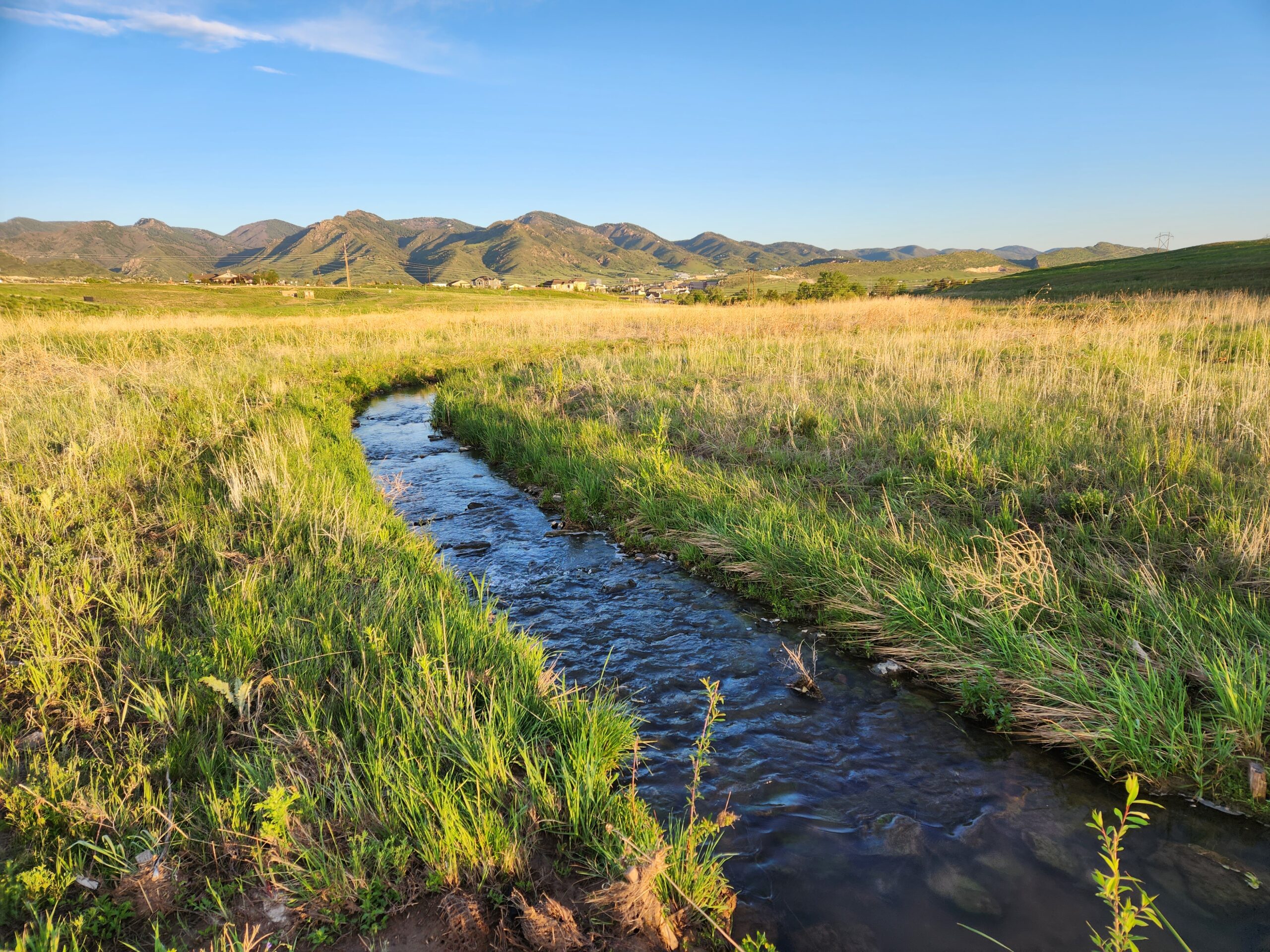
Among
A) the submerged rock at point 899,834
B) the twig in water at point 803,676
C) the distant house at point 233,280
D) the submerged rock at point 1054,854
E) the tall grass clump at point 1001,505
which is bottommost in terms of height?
the submerged rock at point 899,834

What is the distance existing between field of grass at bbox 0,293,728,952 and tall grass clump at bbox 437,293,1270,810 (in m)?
2.63

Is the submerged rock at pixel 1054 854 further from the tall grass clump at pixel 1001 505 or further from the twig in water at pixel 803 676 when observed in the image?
the twig in water at pixel 803 676

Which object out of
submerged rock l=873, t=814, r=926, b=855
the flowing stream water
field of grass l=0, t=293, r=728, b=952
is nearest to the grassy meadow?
field of grass l=0, t=293, r=728, b=952

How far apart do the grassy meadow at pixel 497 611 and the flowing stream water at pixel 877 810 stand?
0.29 meters

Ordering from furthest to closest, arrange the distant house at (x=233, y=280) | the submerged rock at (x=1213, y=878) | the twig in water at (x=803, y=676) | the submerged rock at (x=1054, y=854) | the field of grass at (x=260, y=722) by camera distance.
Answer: the distant house at (x=233, y=280)
the twig in water at (x=803, y=676)
the submerged rock at (x=1054, y=854)
the submerged rock at (x=1213, y=878)
the field of grass at (x=260, y=722)

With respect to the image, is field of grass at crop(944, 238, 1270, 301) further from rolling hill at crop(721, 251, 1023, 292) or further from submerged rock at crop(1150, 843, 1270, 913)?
rolling hill at crop(721, 251, 1023, 292)

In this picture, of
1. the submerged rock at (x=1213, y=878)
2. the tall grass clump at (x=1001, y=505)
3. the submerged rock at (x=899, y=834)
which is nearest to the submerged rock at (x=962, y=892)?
the submerged rock at (x=899, y=834)

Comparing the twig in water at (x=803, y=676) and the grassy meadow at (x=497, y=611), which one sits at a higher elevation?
the grassy meadow at (x=497, y=611)

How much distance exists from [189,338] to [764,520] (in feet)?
82.9

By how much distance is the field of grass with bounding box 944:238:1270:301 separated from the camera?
30391 mm

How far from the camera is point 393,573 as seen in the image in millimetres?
5453

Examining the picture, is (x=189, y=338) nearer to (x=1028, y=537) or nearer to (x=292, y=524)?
(x=292, y=524)

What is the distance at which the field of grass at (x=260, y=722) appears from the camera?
281 centimetres

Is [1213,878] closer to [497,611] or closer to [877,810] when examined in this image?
[877,810]
